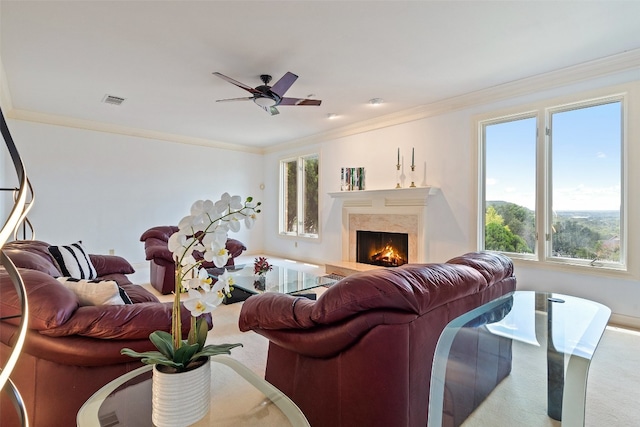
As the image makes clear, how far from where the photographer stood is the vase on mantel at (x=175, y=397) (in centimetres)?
92

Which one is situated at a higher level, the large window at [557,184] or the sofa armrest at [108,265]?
the large window at [557,184]

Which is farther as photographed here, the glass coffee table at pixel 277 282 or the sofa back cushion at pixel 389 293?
the glass coffee table at pixel 277 282

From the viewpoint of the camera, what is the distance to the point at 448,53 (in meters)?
3.04

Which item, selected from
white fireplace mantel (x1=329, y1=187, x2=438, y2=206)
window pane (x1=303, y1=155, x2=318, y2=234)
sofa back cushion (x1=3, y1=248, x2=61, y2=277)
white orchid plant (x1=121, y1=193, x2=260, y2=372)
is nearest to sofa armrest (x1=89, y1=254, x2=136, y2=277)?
sofa back cushion (x1=3, y1=248, x2=61, y2=277)

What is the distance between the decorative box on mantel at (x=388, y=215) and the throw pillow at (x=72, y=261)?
3535 millimetres

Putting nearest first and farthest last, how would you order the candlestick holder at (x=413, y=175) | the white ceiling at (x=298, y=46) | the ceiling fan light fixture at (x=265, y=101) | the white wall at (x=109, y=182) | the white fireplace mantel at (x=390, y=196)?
the white ceiling at (x=298, y=46) < the ceiling fan light fixture at (x=265, y=101) < the white fireplace mantel at (x=390, y=196) < the candlestick holder at (x=413, y=175) < the white wall at (x=109, y=182)

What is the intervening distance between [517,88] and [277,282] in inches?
142

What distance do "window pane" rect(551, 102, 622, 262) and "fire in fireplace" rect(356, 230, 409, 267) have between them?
6.35 ft

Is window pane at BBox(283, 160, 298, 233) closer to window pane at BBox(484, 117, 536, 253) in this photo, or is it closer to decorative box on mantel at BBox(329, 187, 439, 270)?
decorative box on mantel at BBox(329, 187, 439, 270)

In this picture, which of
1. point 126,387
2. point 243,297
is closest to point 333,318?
point 126,387

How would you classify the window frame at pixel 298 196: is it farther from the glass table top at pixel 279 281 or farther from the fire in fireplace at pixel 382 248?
the glass table top at pixel 279 281

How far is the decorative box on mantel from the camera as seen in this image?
4.56m

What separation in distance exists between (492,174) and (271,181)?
4.77 meters

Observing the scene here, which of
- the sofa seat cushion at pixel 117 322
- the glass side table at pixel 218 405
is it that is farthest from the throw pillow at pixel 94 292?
the glass side table at pixel 218 405
